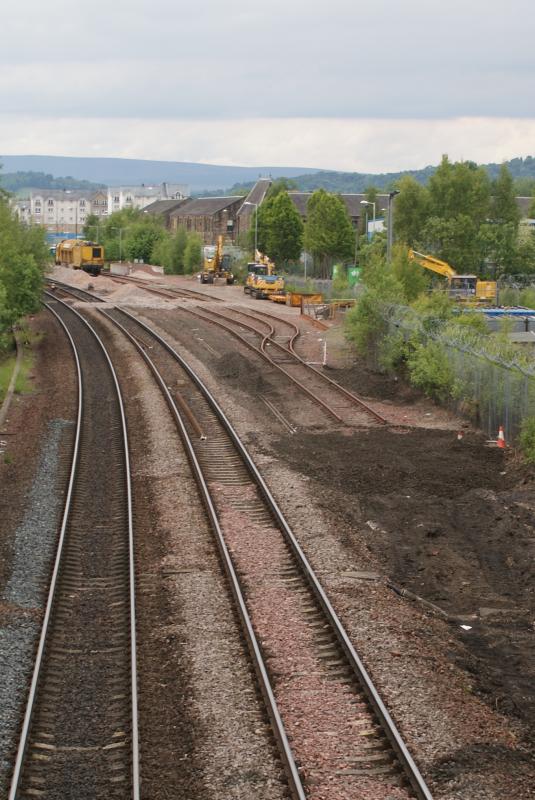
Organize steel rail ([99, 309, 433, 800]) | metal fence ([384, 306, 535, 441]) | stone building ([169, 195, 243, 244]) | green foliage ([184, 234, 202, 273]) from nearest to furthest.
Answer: steel rail ([99, 309, 433, 800]) < metal fence ([384, 306, 535, 441]) < green foliage ([184, 234, 202, 273]) < stone building ([169, 195, 243, 244])

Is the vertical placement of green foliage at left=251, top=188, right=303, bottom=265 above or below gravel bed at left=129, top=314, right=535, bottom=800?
above

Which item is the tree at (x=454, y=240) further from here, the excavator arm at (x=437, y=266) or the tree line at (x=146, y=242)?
the tree line at (x=146, y=242)

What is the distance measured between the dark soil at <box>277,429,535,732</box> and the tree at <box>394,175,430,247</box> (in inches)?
2054

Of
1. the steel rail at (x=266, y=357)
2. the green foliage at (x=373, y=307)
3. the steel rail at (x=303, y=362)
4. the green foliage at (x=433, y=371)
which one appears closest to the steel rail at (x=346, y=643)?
the steel rail at (x=266, y=357)

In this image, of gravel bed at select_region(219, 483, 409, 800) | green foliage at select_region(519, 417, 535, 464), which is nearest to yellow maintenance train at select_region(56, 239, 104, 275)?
green foliage at select_region(519, 417, 535, 464)

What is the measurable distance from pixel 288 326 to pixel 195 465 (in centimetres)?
3048

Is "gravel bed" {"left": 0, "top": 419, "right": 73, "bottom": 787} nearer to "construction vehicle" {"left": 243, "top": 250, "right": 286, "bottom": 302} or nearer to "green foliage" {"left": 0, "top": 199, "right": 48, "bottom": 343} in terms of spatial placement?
"green foliage" {"left": 0, "top": 199, "right": 48, "bottom": 343}

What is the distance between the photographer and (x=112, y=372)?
35938mm

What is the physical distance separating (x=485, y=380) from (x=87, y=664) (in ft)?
53.3

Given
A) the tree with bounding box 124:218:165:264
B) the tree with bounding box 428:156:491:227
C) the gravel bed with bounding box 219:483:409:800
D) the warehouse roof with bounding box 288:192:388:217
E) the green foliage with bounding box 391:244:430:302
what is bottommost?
the gravel bed with bounding box 219:483:409:800

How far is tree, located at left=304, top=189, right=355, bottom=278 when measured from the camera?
91.8 m

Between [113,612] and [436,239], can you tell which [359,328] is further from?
[436,239]

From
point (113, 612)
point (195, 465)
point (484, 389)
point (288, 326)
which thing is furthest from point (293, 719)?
point (288, 326)

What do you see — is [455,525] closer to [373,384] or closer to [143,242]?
[373,384]
